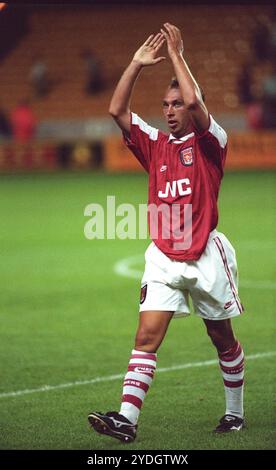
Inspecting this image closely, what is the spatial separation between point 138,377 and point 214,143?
132 centimetres

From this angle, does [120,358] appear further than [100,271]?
No

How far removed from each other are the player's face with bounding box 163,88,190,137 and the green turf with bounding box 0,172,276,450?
66.9 inches

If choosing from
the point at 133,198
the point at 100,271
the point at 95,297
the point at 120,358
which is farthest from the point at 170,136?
the point at 133,198

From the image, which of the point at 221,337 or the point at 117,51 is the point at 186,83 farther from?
the point at 117,51

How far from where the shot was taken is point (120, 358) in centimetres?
793

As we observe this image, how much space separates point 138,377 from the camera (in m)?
5.63

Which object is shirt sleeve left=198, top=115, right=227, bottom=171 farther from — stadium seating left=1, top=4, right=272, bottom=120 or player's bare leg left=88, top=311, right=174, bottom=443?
stadium seating left=1, top=4, right=272, bottom=120

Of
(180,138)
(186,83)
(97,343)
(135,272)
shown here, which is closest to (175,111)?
(180,138)

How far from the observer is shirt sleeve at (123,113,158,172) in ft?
19.4

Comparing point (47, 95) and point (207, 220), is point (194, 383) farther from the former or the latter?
point (47, 95)

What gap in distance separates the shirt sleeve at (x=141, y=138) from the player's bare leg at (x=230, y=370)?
1012 mm

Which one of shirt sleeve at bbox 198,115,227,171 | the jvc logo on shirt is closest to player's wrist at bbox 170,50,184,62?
shirt sleeve at bbox 198,115,227,171

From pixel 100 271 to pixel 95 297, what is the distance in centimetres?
161

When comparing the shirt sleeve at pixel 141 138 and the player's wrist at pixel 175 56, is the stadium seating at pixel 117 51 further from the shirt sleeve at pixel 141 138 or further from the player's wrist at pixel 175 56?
the player's wrist at pixel 175 56
